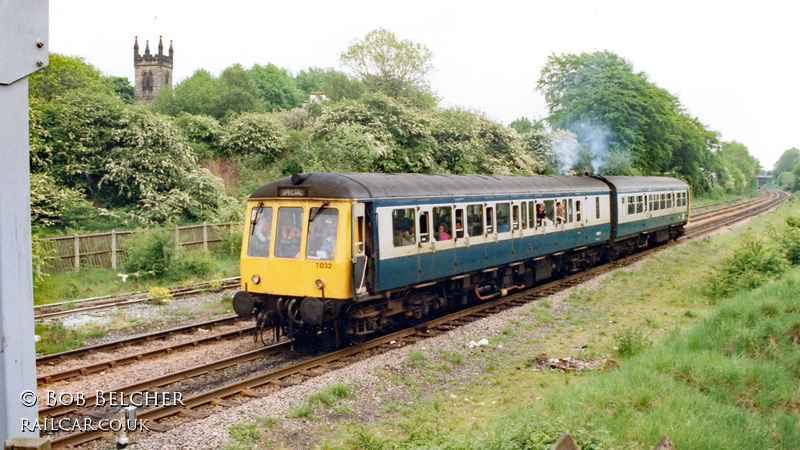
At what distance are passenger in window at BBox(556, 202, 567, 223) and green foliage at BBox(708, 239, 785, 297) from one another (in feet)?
13.1

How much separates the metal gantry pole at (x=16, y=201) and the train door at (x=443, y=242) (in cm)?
970

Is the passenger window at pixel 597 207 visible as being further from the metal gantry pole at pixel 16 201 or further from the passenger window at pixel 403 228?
the metal gantry pole at pixel 16 201

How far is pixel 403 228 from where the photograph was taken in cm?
1158

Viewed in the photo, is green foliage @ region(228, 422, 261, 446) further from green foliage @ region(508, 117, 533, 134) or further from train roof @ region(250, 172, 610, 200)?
green foliage @ region(508, 117, 533, 134)

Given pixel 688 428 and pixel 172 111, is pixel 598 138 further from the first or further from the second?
pixel 688 428

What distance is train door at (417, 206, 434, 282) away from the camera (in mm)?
11992

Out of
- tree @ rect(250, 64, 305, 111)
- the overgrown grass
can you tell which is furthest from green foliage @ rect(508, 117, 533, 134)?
the overgrown grass

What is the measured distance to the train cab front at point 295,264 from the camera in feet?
33.8

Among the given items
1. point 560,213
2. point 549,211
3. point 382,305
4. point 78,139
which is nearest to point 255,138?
point 78,139

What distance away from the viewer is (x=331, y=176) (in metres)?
10.8

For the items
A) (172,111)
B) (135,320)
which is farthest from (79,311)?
(172,111)

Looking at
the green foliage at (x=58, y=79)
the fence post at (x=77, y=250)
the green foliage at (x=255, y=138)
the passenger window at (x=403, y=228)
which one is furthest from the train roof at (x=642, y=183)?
the green foliage at (x=58, y=79)

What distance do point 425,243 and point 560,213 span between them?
6844mm

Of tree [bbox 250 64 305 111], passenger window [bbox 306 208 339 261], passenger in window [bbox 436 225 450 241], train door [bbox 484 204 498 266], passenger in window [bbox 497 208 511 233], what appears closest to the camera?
passenger window [bbox 306 208 339 261]
